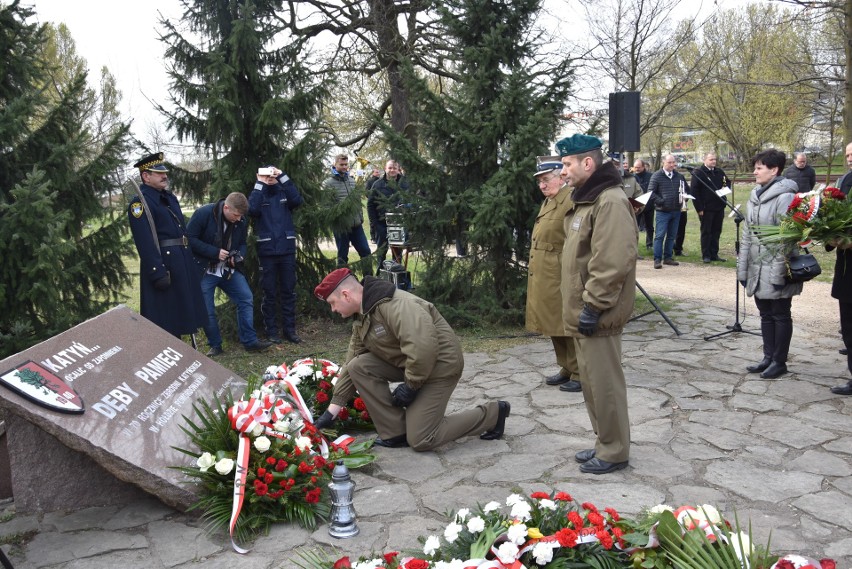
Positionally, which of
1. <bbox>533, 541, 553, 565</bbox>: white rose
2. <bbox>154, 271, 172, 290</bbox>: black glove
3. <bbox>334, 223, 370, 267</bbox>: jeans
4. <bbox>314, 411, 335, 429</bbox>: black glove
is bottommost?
<bbox>314, 411, 335, 429</bbox>: black glove

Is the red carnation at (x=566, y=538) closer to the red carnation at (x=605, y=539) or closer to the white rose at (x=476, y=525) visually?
the red carnation at (x=605, y=539)

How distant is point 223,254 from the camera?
800 centimetres

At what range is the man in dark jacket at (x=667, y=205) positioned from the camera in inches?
544

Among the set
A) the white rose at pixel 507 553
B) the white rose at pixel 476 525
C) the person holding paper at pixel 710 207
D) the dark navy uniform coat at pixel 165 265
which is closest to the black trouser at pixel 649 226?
the person holding paper at pixel 710 207

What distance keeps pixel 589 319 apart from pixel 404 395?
4.51 feet

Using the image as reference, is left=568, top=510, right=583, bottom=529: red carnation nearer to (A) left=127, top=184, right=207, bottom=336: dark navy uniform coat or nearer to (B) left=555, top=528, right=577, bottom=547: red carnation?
(B) left=555, top=528, right=577, bottom=547: red carnation

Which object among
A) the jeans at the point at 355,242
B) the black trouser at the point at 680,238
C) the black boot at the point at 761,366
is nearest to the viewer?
the black boot at the point at 761,366

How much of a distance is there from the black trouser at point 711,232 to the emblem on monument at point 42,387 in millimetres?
12297

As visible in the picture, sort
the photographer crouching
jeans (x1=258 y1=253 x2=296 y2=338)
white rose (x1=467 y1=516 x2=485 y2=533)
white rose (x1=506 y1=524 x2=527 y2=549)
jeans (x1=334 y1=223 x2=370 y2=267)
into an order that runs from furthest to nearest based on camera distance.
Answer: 1. jeans (x1=334 y1=223 x2=370 y2=267)
2. jeans (x1=258 y1=253 x2=296 y2=338)
3. the photographer crouching
4. white rose (x1=467 y1=516 x2=485 y2=533)
5. white rose (x1=506 y1=524 x2=527 y2=549)

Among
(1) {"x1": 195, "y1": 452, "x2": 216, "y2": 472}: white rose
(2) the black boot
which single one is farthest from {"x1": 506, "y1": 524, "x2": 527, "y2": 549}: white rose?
(2) the black boot

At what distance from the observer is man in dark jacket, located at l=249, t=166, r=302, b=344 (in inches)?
339

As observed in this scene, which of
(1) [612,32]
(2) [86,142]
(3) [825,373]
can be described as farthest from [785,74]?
(2) [86,142]

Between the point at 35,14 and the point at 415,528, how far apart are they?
584cm

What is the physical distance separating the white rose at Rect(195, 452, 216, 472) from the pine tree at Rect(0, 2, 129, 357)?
2905 millimetres
